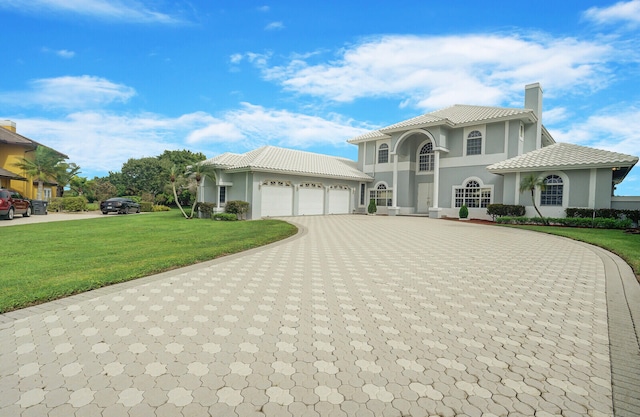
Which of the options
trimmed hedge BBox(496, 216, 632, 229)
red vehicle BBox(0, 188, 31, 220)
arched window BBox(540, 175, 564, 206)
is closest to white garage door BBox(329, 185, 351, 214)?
trimmed hedge BBox(496, 216, 632, 229)

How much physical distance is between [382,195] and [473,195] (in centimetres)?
819

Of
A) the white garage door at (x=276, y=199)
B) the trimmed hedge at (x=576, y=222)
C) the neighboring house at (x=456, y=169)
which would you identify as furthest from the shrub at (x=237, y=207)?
the trimmed hedge at (x=576, y=222)

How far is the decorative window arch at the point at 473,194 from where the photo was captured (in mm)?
24688

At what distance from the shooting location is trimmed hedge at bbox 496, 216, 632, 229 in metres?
17.6

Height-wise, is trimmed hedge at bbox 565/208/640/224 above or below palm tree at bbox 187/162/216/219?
below

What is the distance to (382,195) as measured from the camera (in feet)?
102

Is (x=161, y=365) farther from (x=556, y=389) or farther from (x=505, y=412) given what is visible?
(x=556, y=389)

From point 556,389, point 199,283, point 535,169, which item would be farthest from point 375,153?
point 556,389

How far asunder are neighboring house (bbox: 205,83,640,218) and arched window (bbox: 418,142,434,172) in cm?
9

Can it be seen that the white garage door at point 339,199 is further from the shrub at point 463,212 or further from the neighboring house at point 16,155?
the neighboring house at point 16,155

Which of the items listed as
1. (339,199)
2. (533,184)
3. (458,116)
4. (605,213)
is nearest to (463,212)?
(533,184)

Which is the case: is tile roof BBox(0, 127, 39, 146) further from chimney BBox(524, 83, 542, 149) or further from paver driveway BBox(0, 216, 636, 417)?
chimney BBox(524, 83, 542, 149)

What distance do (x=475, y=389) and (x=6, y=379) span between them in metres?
4.17

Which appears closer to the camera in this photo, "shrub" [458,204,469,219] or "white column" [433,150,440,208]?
"shrub" [458,204,469,219]
